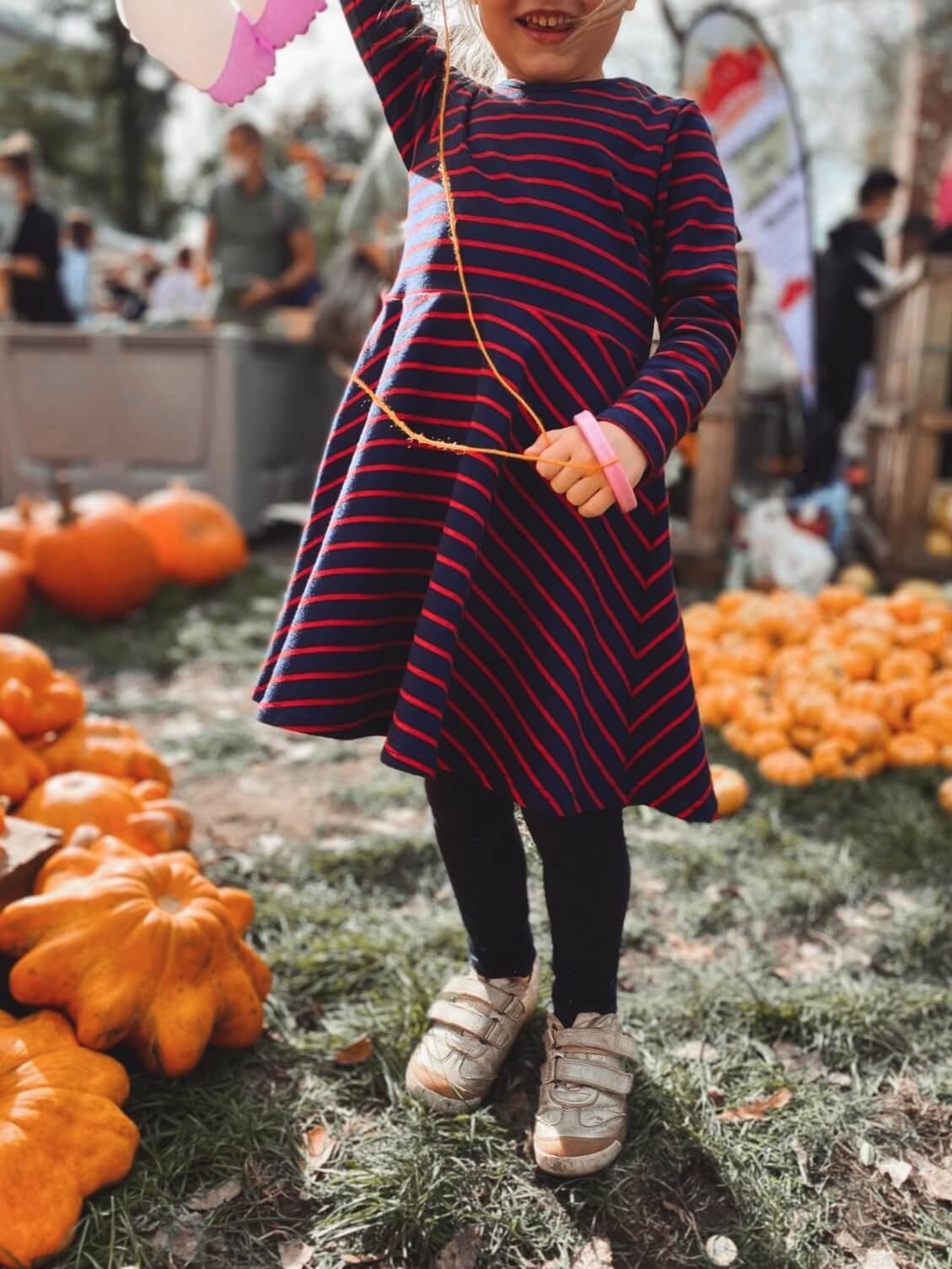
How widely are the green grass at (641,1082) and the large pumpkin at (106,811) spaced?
0.24 metres

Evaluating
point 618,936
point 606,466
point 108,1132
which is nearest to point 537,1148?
point 618,936

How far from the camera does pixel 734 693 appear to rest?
3.02m

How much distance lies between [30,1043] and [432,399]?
3.23ft

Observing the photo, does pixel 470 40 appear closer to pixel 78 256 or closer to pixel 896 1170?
pixel 896 1170

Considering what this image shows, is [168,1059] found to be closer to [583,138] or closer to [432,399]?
[432,399]

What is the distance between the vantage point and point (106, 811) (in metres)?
1.93

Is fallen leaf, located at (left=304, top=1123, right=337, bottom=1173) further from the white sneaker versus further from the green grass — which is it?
the white sneaker

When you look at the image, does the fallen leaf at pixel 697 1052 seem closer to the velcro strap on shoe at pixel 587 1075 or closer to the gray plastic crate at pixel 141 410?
the velcro strap on shoe at pixel 587 1075

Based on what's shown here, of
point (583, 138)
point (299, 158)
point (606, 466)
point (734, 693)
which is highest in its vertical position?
point (299, 158)

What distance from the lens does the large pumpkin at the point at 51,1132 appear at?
125 cm

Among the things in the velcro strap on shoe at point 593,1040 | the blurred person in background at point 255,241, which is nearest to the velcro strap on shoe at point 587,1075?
the velcro strap on shoe at point 593,1040

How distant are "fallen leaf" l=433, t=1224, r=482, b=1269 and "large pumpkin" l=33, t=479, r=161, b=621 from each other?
3098mm

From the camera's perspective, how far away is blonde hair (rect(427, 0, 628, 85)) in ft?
4.45

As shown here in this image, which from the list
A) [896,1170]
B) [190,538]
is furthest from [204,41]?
[190,538]
